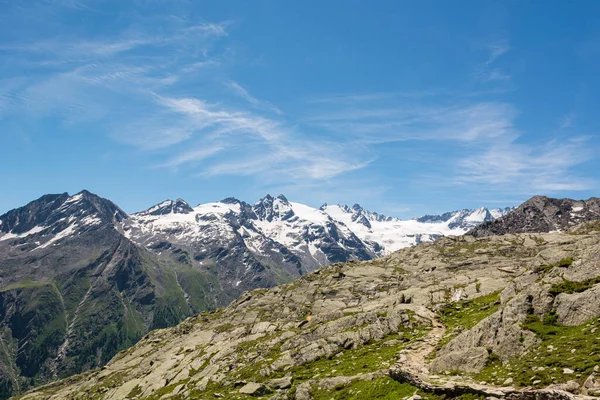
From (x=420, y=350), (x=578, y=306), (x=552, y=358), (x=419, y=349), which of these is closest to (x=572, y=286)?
(x=578, y=306)

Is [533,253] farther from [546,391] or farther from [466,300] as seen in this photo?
[546,391]

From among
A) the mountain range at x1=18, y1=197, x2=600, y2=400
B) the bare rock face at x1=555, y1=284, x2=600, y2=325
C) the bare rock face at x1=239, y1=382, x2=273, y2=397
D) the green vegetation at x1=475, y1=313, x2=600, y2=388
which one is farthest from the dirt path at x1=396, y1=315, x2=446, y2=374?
the bare rock face at x1=239, y1=382, x2=273, y2=397

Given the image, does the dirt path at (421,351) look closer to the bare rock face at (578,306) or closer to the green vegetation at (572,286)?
the bare rock face at (578,306)

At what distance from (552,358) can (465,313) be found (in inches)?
1474

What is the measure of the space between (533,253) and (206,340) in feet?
443

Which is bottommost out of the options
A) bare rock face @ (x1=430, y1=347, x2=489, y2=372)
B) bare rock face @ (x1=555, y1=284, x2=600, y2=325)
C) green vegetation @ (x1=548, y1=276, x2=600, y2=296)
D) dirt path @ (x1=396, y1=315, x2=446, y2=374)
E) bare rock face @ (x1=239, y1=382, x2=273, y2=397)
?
bare rock face @ (x1=239, y1=382, x2=273, y2=397)

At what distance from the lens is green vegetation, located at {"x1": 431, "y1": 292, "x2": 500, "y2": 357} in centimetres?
5512

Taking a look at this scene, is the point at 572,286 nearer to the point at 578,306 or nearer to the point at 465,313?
the point at 578,306

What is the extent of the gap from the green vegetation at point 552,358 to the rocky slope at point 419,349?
0.10m

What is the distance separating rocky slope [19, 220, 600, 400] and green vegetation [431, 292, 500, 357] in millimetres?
317

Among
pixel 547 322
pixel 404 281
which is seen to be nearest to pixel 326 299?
pixel 404 281

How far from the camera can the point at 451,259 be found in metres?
173

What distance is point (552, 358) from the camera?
1204 inches

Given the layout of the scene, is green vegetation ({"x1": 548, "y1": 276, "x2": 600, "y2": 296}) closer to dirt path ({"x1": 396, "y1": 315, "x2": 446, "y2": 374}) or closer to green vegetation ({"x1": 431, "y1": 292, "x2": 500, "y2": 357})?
green vegetation ({"x1": 431, "y1": 292, "x2": 500, "y2": 357})
